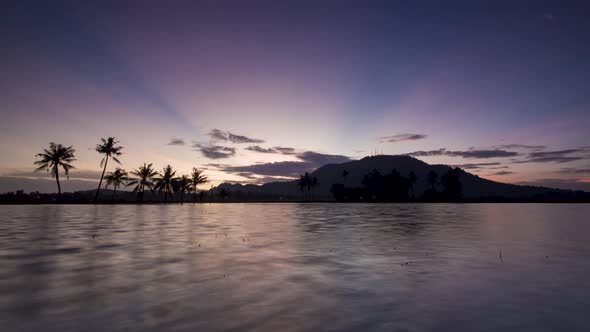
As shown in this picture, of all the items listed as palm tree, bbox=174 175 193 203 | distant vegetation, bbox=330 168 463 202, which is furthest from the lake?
distant vegetation, bbox=330 168 463 202

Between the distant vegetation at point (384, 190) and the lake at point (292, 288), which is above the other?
the distant vegetation at point (384, 190)

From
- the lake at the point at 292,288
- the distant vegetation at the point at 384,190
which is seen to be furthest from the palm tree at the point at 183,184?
the lake at the point at 292,288

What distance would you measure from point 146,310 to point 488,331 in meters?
6.88

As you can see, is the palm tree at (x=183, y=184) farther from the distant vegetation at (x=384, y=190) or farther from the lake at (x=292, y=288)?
the lake at (x=292, y=288)

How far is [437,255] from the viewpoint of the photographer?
656 inches

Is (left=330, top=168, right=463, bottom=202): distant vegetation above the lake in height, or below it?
above

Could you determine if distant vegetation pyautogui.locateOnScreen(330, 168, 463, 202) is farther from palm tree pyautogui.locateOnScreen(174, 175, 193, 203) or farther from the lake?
the lake

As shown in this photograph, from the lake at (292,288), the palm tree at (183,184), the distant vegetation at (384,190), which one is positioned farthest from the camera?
the distant vegetation at (384,190)

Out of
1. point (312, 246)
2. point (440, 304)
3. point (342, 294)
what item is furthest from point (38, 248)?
point (440, 304)

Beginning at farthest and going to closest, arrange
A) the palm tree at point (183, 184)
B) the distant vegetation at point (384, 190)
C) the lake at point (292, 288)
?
1. the distant vegetation at point (384, 190)
2. the palm tree at point (183, 184)
3. the lake at point (292, 288)

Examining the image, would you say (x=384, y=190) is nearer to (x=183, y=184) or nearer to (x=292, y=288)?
(x=183, y=184)

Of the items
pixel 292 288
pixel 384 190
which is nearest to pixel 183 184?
pixel 384 190

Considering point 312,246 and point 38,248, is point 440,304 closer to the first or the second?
point 312,246

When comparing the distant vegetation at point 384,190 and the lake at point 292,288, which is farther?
the distant vegetation at point 384,190
